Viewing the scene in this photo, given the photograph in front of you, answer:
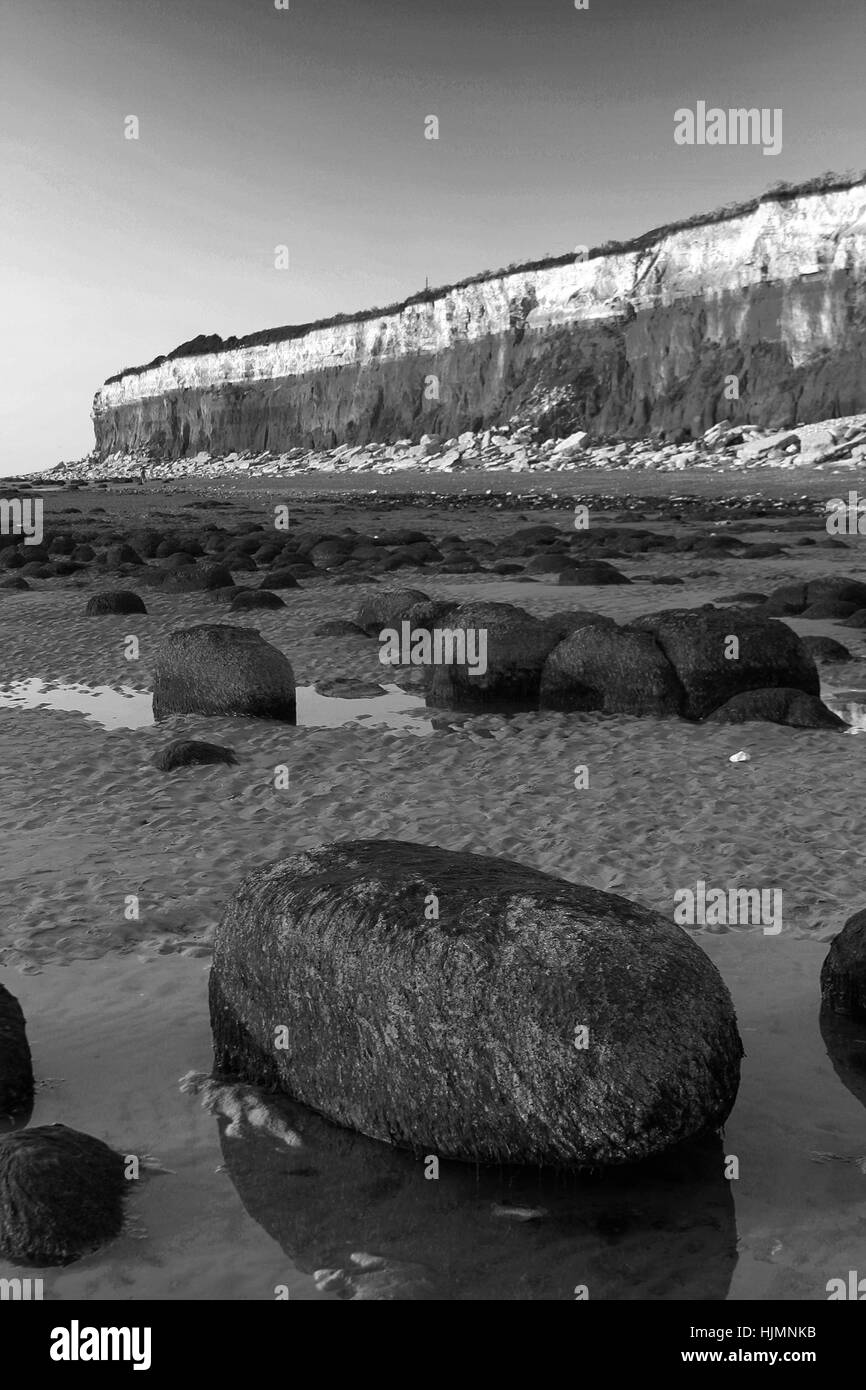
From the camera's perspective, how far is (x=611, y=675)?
1179cm

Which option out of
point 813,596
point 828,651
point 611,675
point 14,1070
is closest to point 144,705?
point 611,675

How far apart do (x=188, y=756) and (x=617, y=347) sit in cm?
8293

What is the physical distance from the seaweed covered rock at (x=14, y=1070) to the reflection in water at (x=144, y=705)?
673 cm

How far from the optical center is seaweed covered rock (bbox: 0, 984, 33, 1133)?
4.67 metres

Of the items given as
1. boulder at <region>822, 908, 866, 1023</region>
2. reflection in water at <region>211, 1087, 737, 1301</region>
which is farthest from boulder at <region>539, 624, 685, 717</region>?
reflection in water at <region>211, 1087, 737, 1301</region>

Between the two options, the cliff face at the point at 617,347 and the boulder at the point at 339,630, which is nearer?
the boulder at the point at 339,630

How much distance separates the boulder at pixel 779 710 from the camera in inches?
431

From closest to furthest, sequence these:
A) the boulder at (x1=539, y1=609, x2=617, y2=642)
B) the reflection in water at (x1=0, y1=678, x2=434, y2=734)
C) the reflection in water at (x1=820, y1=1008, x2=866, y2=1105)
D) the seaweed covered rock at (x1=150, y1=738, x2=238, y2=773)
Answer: the reflection in water at (x1=820, y1=1008, x2=866, y2=1105)
the seaweed covered rock at (x1=150, y1=738, x2=238, y2=773)
the reflection in water at (x1=0, y1=678, x2=434, y2=734)
the boulder at (x1=539, y1=609, x2=617, y2=642)

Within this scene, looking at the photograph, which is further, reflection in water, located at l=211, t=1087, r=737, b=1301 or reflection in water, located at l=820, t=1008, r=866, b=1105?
reflection in water, located at l=820, t=1008, r=866, b=1105

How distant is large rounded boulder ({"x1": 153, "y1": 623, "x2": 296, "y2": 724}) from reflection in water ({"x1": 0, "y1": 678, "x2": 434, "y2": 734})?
0.31 meters

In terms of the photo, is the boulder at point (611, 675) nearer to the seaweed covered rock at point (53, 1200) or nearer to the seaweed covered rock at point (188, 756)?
the seaweed covered rock at point (188, 756)

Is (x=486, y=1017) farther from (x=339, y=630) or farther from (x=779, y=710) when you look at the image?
(x=339, y=630)

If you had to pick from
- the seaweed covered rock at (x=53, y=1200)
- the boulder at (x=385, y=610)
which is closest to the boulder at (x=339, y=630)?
the boulder at (x=385, y=610)

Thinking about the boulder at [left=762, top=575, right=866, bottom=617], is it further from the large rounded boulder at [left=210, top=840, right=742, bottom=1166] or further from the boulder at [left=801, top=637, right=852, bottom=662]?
the large rounded boulder at [left=210, top=840, right=742, bottom=1166]
